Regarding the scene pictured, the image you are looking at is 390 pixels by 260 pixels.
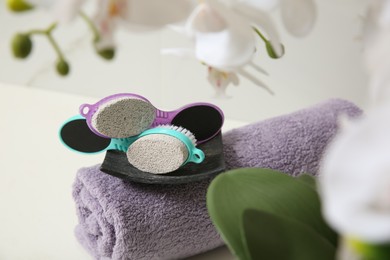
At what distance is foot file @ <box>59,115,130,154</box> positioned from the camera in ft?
1.71

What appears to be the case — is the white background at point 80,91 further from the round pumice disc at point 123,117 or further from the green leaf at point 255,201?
the green leaf at point 255,201

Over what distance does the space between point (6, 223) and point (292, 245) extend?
1.41 feet

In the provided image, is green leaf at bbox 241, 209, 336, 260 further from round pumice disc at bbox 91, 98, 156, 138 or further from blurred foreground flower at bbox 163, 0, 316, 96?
round pumice disc at bbox 91, 98, 156, 138

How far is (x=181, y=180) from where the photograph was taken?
507 millimetres

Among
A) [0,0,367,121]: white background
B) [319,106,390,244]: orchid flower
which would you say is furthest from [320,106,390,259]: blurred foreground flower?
[0,0,367,121]: white background

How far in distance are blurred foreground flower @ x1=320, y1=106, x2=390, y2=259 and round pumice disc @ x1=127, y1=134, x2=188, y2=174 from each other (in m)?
0.34

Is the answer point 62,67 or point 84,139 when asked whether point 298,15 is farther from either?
point 84,139

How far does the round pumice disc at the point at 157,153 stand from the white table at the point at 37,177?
12 cm

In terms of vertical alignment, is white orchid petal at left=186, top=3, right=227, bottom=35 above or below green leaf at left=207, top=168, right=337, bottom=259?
above

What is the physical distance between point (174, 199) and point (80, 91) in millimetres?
423

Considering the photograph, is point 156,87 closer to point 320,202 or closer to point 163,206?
point 163,206

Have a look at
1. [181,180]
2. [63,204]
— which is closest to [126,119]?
[181,180]

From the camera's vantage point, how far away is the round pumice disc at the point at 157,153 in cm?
50

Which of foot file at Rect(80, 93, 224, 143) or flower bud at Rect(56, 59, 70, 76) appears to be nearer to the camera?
flower bud at Rect(56, 59, 70, 76)
